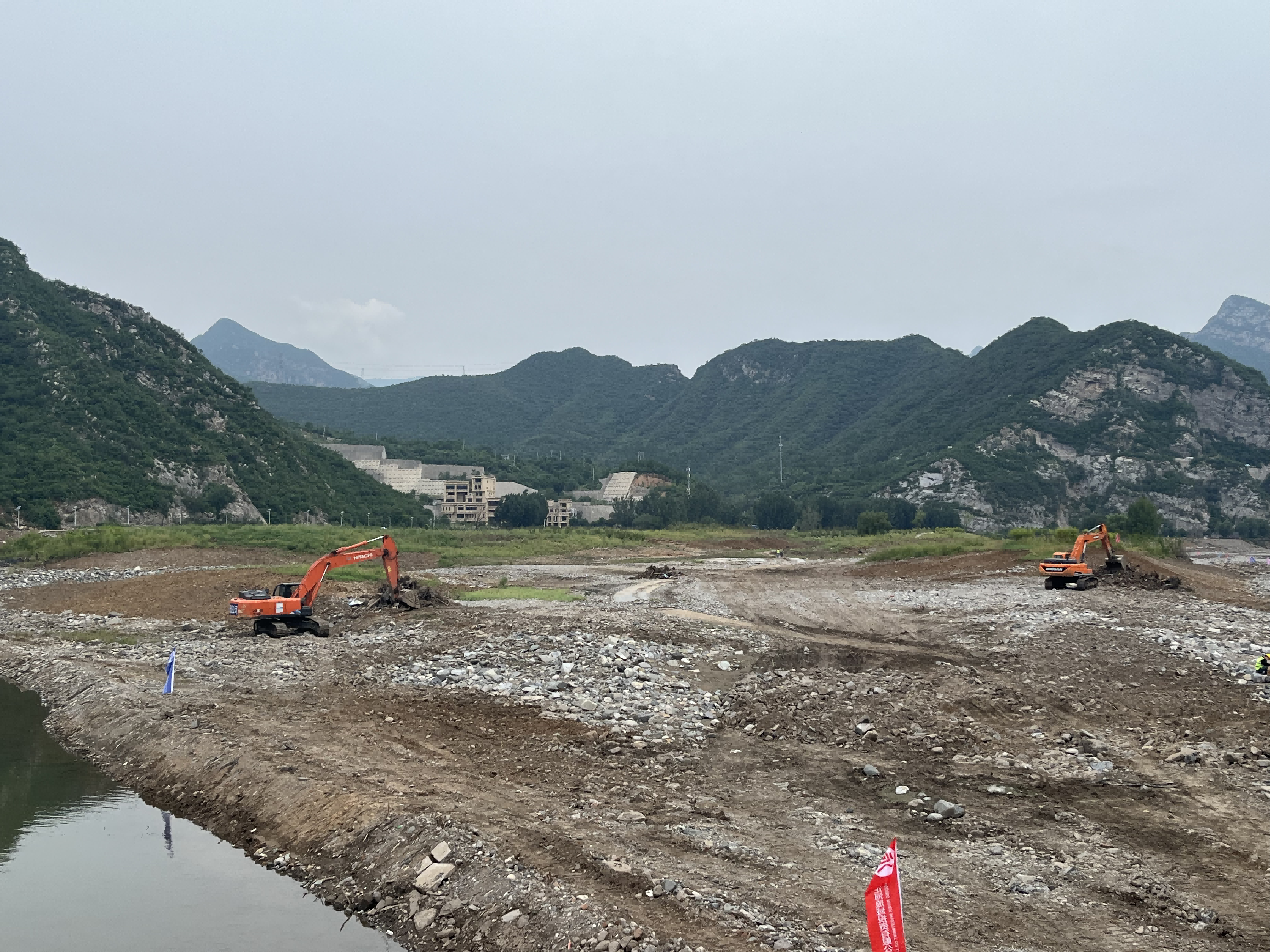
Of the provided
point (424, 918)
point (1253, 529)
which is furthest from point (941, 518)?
point (424, 918)

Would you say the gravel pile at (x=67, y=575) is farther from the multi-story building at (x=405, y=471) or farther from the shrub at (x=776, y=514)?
the shrub at (x=776, y=514)

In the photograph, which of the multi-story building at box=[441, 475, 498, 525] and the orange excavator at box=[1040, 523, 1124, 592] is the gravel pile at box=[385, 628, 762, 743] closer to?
the orange excavator at box=[1040, 523, 1124, 592]

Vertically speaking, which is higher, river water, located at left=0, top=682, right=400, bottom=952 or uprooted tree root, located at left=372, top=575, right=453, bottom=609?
uprooted tree root, located at left=372, top=575, right=453, bottom=609

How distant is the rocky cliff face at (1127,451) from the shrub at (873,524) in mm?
31066

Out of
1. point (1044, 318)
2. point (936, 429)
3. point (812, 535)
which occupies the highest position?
point (1044, 318)

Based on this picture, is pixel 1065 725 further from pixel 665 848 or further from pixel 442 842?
pixel 442 842

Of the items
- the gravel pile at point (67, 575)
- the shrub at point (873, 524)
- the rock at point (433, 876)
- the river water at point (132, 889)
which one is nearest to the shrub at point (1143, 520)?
the shrub at point (873, 524)

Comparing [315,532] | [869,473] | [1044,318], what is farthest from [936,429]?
[315,532]

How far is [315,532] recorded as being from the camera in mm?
68438

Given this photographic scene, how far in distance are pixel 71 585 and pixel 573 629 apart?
25.1m

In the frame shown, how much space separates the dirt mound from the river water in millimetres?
37644

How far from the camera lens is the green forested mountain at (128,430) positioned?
250 ft

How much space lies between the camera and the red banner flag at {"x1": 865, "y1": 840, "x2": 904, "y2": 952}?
557cm

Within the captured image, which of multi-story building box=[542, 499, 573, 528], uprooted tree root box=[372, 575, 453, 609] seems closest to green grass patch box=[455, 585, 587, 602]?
uprooted tree root box=[372, 575, 453, 609]
